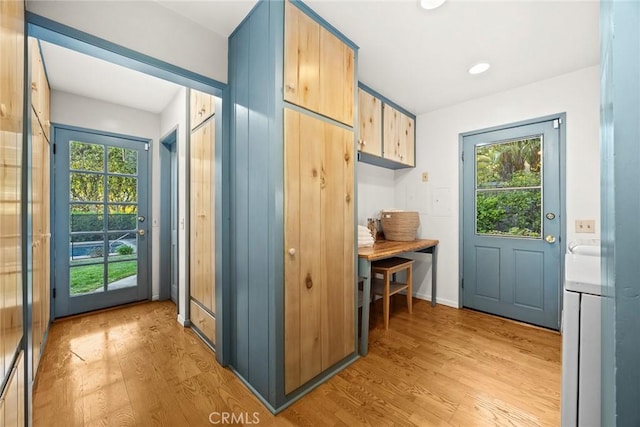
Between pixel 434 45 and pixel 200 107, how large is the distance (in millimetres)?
2024

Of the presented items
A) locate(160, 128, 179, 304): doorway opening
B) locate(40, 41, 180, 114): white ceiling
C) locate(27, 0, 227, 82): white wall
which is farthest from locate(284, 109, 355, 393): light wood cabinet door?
locate(160, 128, 179, 304): doorway opening

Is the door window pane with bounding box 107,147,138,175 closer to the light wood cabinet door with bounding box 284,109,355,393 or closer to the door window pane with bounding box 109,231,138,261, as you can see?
the door window pane with bounding box 109,231,138,261

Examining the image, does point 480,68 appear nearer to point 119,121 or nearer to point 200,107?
point 200,107

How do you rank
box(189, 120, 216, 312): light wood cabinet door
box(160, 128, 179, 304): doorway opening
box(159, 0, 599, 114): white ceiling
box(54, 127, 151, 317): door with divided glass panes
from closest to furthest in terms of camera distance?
box(159, 0, 599, 114): white ceiling < box(189, 120, 216, 312): light wood cabinet door < box(54, 127, 151, 317): door with divided glass panes < box(160, 128, 179, 304): doorway opening

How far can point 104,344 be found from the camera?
218cm

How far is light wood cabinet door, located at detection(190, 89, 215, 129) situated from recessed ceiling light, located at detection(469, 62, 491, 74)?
7.48 ft

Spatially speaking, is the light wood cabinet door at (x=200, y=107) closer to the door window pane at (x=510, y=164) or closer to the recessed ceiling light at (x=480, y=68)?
the recessed ceiling light at (x=480, y=68)

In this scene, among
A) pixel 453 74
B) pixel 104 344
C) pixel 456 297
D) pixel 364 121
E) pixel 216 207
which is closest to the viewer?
pixel 216 207

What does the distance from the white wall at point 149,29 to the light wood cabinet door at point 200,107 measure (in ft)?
1.19

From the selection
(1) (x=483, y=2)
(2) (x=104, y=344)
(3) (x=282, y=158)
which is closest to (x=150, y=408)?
(2) (x=104, y=344)

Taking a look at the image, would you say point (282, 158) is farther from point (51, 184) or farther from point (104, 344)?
point (51, 184)

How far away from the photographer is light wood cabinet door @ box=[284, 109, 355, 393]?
4.92 ft

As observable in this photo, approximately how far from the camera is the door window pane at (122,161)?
2994 millimetres

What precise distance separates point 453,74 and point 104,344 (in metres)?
3.94
